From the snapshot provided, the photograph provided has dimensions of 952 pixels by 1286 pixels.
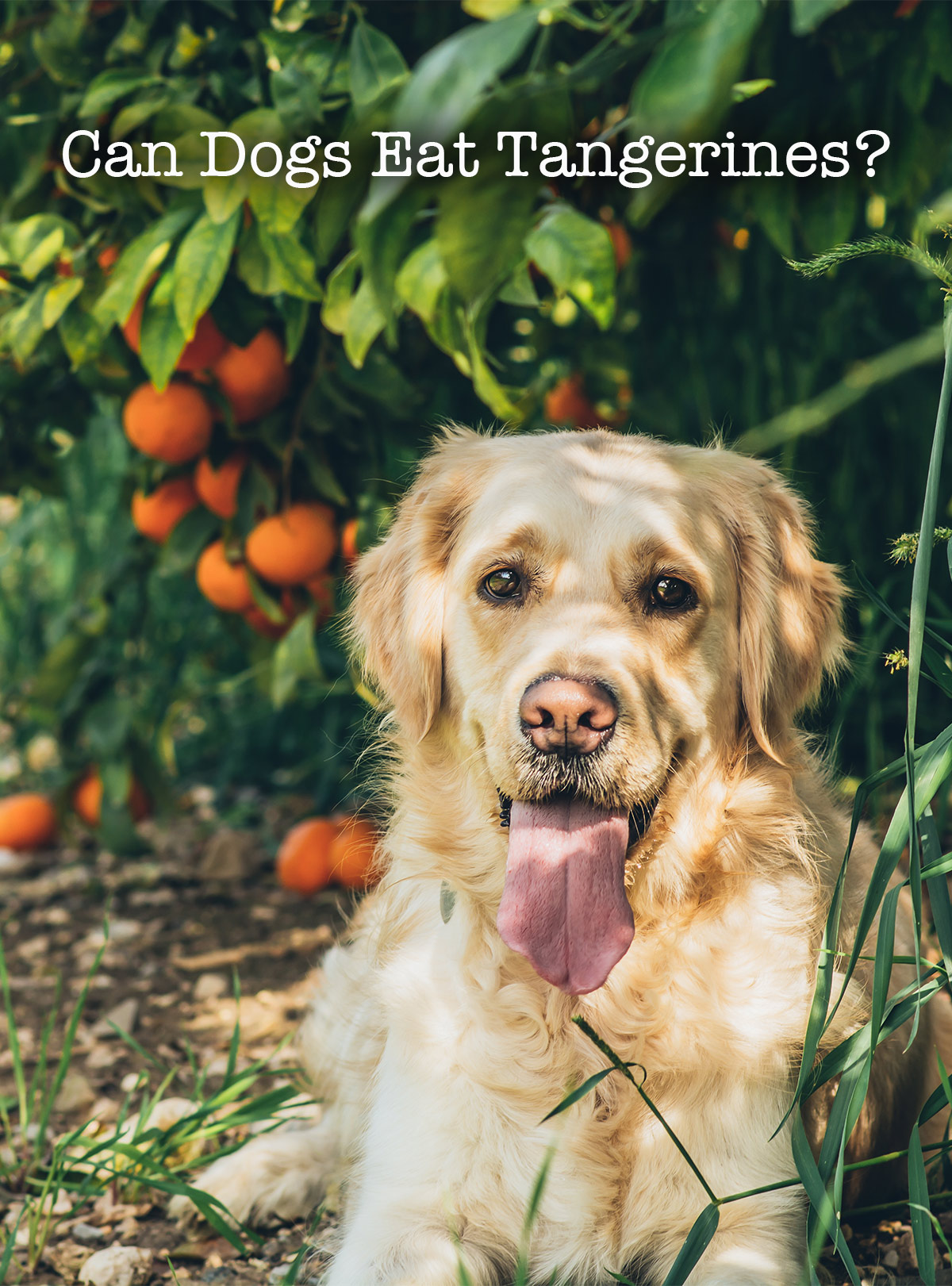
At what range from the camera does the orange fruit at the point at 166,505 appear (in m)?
2.83

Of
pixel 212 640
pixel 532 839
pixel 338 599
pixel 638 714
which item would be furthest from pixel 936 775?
pixel 212 640

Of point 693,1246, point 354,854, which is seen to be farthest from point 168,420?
point 693,1246

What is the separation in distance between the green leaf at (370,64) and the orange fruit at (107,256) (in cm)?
87

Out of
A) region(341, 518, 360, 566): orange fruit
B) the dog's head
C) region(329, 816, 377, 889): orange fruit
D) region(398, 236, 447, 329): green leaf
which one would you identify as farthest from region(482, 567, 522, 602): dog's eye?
region(329, 816, 377, 889): orange fruit

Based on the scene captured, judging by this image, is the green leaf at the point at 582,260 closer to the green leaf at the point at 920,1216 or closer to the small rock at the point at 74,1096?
the green leaf at the point at 920,1216

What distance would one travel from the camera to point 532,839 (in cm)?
167

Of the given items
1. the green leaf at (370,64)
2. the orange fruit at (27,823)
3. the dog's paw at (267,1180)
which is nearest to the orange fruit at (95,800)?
the orange fruit at (27,823)

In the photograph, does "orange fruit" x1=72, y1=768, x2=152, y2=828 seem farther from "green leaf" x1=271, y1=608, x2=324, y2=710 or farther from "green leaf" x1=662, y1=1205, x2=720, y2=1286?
"green leaf" x1=662, y1=1205, x2=720, y2=1286

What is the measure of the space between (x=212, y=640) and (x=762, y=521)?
2915 millimetres

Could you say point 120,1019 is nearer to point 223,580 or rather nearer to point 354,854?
point 354,854

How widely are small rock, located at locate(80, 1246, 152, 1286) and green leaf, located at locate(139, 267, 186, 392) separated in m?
1.37

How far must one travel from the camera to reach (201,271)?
1869mm

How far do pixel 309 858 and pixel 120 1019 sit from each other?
766mm

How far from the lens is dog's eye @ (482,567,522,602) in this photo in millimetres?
1851
